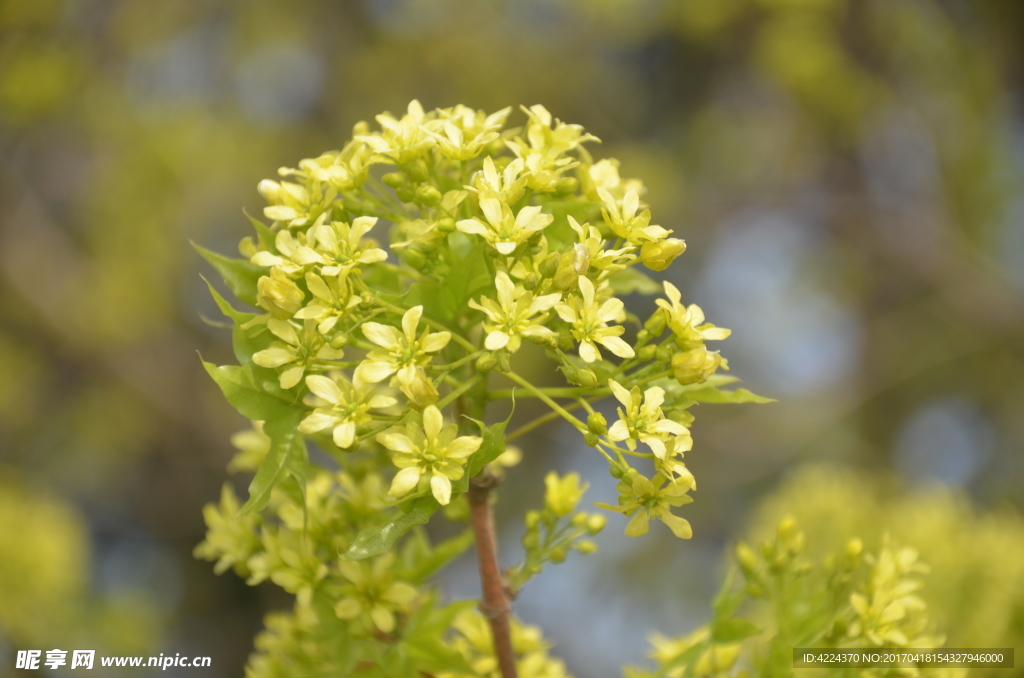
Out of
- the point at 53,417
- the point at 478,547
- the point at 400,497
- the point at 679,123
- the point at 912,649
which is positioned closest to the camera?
the point at 400,497

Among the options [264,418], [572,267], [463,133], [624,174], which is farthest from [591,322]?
[624,174]

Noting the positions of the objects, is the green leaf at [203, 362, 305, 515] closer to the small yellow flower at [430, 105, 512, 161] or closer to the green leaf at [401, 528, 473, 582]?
the green leaf at [401, 528, 473, 582]

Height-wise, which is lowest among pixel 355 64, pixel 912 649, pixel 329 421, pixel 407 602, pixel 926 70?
pixel 912 649

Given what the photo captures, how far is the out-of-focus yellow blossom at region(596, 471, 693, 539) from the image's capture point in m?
1.15

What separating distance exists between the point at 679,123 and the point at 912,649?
5.83m

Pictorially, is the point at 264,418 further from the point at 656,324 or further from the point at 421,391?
the point at 656,324

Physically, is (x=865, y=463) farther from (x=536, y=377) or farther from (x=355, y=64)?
(x=355, y=64)

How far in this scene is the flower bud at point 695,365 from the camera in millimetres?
1202

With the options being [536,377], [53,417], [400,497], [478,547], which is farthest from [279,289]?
[53,417]

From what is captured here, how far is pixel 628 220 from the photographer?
1.28 meters

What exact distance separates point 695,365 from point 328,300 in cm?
57

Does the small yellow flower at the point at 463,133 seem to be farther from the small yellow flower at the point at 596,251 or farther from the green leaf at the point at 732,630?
the green leaf at the point at 732,630

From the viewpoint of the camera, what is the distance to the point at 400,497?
1101 mm

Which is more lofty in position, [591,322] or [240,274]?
[240,274]
